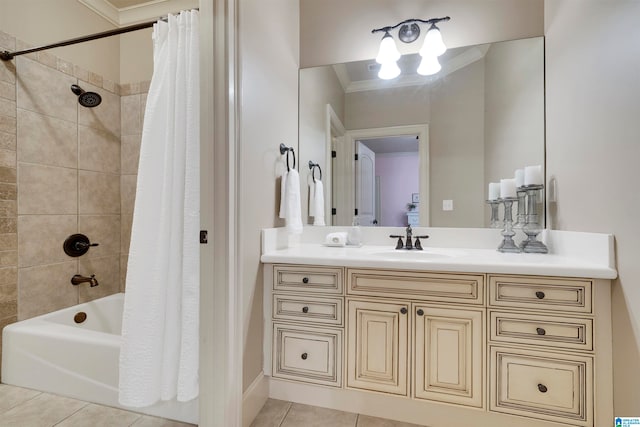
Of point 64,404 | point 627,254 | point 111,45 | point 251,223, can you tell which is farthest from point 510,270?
point 111,45

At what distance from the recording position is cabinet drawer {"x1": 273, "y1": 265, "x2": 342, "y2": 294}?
1364 mm

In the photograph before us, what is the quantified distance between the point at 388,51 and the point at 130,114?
2073mm

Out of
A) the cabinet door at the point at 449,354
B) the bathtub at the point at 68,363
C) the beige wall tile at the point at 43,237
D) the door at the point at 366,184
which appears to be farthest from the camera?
the door at the point at 366,184

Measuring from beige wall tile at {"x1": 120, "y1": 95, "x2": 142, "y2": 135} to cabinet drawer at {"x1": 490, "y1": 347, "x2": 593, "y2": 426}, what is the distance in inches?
111

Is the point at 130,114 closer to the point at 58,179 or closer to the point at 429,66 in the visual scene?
the point at 58,179

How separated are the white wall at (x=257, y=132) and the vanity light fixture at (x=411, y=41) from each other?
63cm

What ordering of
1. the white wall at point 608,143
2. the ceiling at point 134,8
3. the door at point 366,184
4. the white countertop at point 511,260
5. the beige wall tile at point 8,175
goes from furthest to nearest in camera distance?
the ceiling at point 134,8 < the door at point 366,184 < the beige wall tile at point 8,175 < the white countertop at point 511,260 < the white wall at point 608,143

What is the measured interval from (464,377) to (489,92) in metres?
1.59

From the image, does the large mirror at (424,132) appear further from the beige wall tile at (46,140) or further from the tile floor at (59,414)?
the beige wall tile at (46,140)

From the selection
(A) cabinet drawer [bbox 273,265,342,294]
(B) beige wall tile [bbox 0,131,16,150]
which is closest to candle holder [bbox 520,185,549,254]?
(A) cabinet drawer [bbox 273,265,342,294]

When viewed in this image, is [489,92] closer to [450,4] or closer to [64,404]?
[450,4]

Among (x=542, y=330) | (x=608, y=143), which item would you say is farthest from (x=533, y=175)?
(x=542, y=330)

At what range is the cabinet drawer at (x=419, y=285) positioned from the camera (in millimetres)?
1190

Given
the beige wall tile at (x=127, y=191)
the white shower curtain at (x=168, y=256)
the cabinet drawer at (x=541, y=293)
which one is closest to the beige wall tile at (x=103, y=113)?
the beige wall tile at (x=127, y=191)
